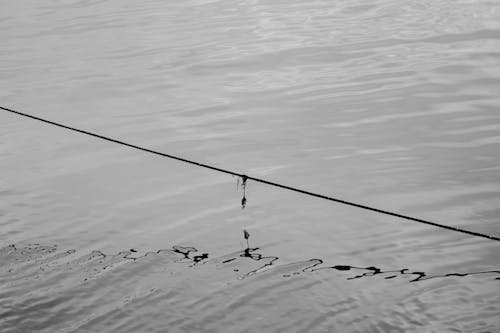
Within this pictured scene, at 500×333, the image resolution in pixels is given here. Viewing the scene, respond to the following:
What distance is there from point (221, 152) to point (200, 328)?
4834 millimetres

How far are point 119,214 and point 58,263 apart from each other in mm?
1433

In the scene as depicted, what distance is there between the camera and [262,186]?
356 inches

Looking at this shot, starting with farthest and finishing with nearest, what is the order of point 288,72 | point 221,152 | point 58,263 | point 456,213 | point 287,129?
point 288,72 < point 287,129 < point 221,152 < point 456,213 < point 58,263

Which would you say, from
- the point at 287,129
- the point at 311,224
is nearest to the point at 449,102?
the point at 287,129

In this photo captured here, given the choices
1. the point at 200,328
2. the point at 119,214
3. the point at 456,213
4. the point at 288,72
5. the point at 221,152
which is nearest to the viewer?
the point at 200,328

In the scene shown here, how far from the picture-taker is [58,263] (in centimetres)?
719

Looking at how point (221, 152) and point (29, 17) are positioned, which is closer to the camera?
point (221, 152)

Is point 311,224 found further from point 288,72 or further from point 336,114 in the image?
point 288,72

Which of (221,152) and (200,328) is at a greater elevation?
(221,152)

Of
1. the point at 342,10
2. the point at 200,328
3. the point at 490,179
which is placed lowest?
the point at 200,328

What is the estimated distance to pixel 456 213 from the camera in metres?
7.82

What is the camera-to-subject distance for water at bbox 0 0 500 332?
20.4ft

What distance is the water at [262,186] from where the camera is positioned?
6223 mm

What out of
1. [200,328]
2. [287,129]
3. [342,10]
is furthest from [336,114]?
[342,10]
